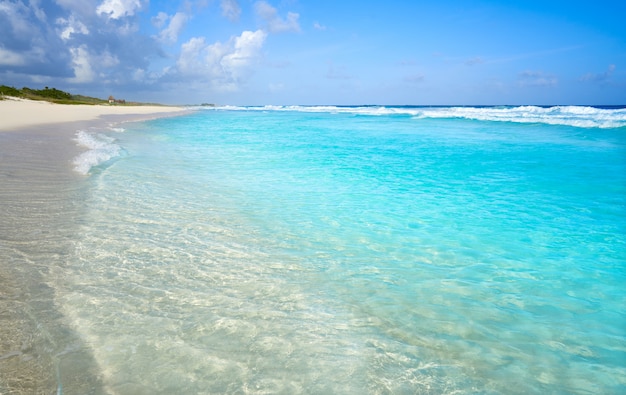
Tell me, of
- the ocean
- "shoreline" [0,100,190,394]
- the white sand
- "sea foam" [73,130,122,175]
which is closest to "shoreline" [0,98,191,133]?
the white sand

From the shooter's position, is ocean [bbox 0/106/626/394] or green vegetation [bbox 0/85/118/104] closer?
ocean [bbox 0/106/626/394]

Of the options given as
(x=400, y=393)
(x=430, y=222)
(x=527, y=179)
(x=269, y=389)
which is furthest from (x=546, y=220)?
(x=269, y=389)

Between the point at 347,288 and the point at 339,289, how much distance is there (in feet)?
0.28

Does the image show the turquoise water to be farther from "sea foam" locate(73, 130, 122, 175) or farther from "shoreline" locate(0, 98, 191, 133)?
"shoreline" locate(0, 98, 191, 133)

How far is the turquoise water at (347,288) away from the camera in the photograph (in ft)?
8.23

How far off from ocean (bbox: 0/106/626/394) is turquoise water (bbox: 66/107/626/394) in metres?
0.02

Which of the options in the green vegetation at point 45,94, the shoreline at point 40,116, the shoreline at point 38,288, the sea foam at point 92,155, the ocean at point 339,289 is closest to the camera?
the shoreline at point 38,288

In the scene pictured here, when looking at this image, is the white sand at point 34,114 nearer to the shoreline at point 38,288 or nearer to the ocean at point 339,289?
the shoreline at point 38,288

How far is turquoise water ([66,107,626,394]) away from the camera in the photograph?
8.23ft

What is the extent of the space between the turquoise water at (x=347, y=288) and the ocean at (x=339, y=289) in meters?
0.02

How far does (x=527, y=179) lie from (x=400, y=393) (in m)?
9.07

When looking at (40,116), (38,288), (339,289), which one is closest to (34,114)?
(40,116)

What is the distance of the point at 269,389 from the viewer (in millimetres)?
2299

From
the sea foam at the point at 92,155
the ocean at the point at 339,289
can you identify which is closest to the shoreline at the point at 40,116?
the sea foam at the point at 92,155
